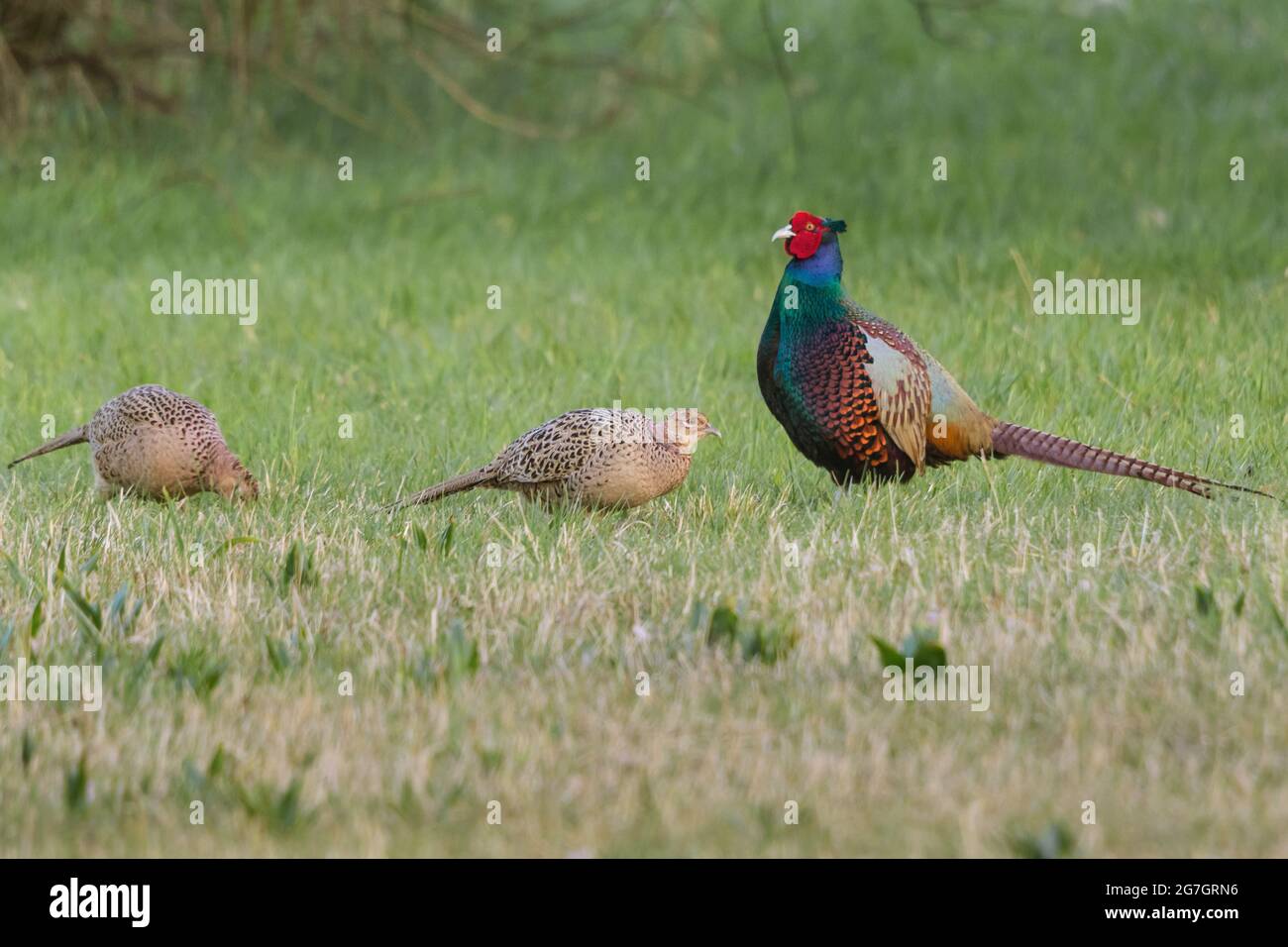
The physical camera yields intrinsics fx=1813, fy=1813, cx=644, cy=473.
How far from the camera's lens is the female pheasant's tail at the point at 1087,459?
21.1 ft

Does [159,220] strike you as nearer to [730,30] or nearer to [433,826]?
[730,30]

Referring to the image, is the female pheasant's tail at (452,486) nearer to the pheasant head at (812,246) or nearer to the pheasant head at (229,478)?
the pheasant head at (229,478)

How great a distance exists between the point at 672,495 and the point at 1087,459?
5.09ft

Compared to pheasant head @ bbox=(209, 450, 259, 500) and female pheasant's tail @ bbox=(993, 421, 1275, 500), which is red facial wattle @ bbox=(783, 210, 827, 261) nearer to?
female pheasant's tail @ bbox=(993, 421, 1275, 500)

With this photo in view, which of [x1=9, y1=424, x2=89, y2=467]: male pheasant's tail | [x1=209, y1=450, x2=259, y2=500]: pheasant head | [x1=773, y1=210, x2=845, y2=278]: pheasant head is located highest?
[x1=773, y1=210, x2=845, y2=278]: pheasant head

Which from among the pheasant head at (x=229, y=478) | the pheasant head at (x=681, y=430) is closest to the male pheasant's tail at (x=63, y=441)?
the pheasant head at (x=229, y=478)

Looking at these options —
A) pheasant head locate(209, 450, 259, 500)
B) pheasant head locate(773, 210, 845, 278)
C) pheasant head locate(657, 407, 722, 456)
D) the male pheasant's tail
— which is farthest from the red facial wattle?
the male pheasant's tail

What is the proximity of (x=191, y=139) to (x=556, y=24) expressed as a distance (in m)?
2.87

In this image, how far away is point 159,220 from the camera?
40.0 feet

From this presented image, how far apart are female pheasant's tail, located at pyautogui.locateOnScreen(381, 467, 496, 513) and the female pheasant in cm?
109

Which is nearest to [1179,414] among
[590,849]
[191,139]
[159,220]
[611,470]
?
[611,470]

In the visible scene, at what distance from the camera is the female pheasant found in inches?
258

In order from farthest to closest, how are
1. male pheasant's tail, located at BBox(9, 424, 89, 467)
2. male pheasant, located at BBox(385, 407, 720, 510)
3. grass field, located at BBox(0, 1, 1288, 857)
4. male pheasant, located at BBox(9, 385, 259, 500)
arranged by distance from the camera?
male pheasant's tail, located at BBox(9, 424, 89, 467) → male pheasant, located at BBox(9, 385, 259, 500) → male pheasant, located at BBox(385, 407, 720, 510) → grass field, located at BBox(0, 1, 1288, 857)

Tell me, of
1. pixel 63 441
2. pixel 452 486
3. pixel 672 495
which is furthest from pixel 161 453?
pixel 672 495
